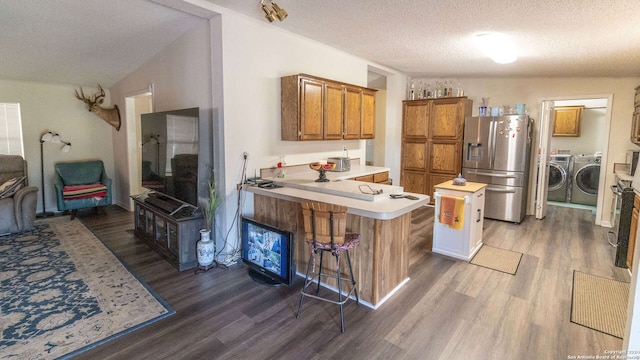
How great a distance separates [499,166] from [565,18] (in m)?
2.96

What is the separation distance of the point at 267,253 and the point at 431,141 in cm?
415

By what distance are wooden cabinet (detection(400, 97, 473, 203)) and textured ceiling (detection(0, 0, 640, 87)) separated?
102cm

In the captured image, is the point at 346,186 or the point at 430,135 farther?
the point at 430,135

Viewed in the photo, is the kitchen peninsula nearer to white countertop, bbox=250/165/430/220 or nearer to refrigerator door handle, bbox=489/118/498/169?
white countertop, bbox=250/165/430/220

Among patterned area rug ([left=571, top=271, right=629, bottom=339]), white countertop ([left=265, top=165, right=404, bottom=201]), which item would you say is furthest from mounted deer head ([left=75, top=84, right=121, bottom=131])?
patterned area rug ([left=571, top=271, right=629, bottom=339])

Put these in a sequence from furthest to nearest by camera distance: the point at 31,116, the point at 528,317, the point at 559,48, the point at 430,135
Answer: the point at 430,135, the point at 31,116, the point at 559,48, the point at 528,317

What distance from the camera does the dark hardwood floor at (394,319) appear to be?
219 cm

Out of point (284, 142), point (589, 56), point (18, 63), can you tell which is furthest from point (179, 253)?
point (589, 56)

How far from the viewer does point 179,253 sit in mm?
3389

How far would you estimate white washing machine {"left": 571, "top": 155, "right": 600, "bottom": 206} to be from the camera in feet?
20.9

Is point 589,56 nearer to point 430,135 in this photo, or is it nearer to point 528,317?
point 430,135

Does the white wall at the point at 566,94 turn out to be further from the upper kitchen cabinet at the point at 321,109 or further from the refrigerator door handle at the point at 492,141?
the upper kitchen cabinet at the point at 321,109

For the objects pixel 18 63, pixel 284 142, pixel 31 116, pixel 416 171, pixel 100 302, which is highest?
pixel 18 63

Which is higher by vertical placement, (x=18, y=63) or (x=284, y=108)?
(x=18, y=63)
